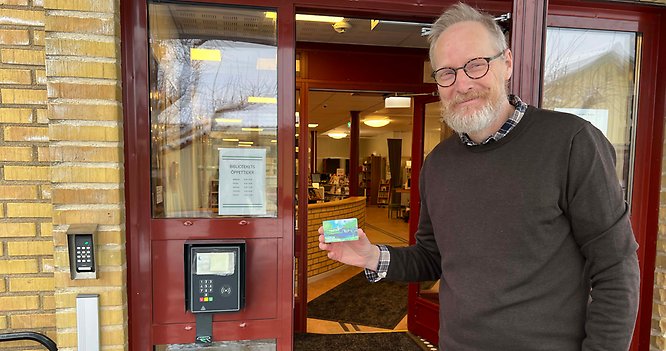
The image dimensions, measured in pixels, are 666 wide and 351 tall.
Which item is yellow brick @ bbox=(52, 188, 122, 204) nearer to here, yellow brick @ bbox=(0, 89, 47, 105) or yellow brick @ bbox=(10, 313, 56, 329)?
yellow brick @ bbox=(0, 89, 47, 105)

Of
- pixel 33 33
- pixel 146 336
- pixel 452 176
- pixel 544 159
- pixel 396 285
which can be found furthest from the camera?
pixel 396 285

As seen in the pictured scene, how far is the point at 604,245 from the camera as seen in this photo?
1.11m

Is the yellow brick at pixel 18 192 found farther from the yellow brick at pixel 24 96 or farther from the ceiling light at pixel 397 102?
the ceiling light at pixel 397 102

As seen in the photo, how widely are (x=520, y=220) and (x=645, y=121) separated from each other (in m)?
1.68

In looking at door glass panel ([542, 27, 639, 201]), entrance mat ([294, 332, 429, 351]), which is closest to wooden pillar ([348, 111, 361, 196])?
entrance mat ([294, 332, 429, 351])

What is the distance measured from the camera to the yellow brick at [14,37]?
5.40 feet

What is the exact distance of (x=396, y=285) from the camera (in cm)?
575

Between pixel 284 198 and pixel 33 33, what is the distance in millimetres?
1299

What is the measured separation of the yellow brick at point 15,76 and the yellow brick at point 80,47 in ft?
0.79

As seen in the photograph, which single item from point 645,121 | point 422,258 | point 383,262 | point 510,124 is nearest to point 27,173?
point 383,262

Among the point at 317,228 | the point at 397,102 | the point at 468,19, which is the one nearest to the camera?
the point at 468,19

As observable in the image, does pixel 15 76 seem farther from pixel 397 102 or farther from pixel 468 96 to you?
pixel 397 102

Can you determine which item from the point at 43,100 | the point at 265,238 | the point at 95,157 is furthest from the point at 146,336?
the point at 43,100

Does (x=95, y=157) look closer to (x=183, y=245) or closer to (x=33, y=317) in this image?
(x=183, y=245)
